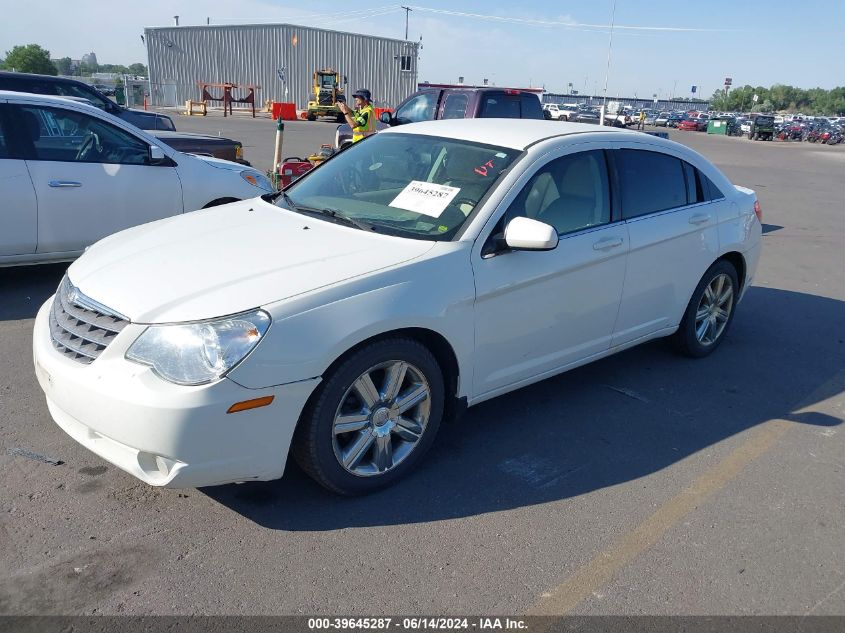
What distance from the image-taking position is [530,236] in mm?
3520

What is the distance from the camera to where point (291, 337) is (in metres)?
2.91

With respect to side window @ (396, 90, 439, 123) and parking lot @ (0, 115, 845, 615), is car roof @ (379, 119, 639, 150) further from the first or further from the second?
side window @ (396, 90, 439, 123)

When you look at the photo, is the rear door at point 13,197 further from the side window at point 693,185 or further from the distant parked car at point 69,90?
the distant parked car at point 69,90

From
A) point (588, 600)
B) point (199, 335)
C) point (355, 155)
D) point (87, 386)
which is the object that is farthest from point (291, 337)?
point (355, 155)

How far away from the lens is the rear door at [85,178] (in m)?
6.00

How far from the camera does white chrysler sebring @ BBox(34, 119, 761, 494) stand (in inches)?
113

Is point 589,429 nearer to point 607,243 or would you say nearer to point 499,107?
point 607,243

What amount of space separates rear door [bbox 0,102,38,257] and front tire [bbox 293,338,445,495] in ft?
13.4

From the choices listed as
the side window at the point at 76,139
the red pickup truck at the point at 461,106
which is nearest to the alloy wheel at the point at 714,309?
the side window at the point at 76,139

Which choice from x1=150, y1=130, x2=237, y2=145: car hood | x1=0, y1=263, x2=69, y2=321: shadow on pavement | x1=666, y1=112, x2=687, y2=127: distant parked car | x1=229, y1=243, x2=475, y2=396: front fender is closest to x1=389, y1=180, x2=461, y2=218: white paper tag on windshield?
x1=229, y1=243, x2=475, y2=396: front fender

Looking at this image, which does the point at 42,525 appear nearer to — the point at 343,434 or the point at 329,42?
the point at 343,434

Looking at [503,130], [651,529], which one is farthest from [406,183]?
[651,529]

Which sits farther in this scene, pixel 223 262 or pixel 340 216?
pixel 340 216

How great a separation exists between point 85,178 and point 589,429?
4.72m
